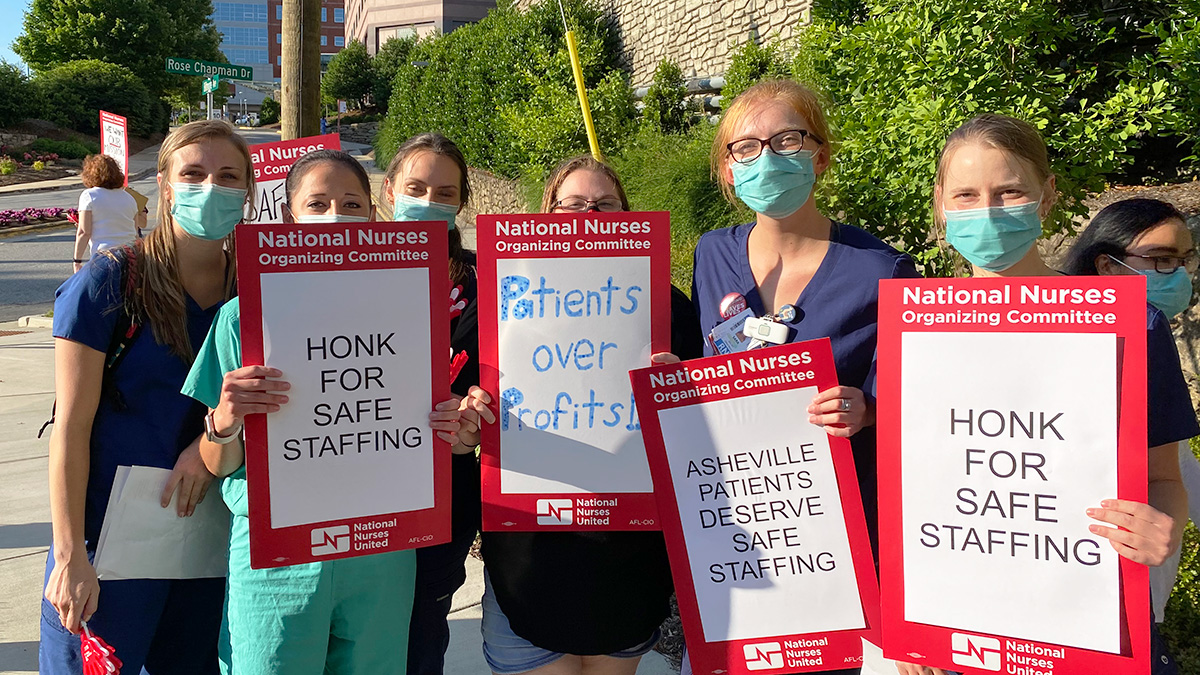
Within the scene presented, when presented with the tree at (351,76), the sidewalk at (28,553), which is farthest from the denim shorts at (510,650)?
the tree at (351,76)

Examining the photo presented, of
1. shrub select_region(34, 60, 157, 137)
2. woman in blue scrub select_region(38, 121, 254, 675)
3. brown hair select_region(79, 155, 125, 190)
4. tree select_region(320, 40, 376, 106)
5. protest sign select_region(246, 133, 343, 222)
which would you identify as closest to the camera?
woman in blue scrub select_region(38, 121, 254, 675)

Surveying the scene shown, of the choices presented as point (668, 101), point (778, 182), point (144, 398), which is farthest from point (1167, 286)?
point (668, 101)

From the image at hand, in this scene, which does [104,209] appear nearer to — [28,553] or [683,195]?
[28,553]

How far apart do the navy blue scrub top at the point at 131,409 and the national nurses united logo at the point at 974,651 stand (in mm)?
2030

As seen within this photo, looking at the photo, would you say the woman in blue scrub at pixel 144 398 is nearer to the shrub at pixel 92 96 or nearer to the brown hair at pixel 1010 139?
the brown hair at pixel 1010 139

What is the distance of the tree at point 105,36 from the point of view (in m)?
46.7

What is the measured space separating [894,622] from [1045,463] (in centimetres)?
48

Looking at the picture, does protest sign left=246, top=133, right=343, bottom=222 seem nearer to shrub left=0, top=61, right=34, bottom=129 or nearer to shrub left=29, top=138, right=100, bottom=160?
shrub left=29, top=138, right=100, bottom=160

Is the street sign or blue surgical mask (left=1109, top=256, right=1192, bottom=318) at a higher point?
the street sign

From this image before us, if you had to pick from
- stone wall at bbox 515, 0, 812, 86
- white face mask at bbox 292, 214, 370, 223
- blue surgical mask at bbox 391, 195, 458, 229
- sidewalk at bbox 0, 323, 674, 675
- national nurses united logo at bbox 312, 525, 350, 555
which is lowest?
sidewalk at bbox 0, 323, 674, 675

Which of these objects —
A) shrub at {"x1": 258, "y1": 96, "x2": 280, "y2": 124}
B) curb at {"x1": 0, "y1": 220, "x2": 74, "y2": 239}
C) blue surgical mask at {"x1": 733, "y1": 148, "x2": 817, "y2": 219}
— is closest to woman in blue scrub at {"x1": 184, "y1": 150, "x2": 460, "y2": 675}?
blue surgical mask at {"x1": 733, "y1": 148, "x2": 817, "y2": 219}

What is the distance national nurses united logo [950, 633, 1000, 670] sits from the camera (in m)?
1.94

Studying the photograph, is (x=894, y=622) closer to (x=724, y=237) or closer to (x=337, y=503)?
(x=724, y=237)

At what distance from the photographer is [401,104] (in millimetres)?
25391
